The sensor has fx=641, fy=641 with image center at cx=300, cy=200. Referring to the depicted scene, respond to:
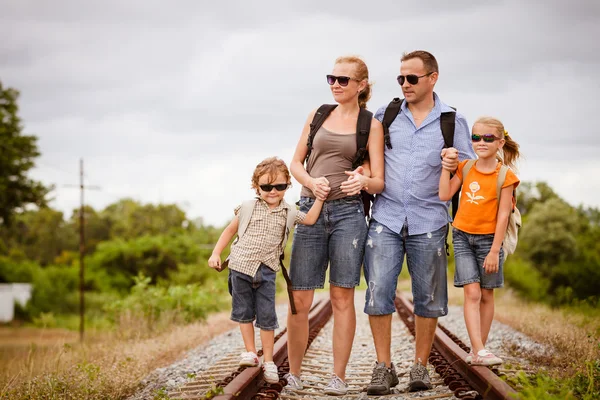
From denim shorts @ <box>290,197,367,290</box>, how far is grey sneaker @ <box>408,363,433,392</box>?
32.1 inches

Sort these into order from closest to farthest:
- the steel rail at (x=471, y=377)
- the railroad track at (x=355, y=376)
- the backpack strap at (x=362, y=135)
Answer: the steel rail at (x=471, y=377) → the railroad track at (x=355, y=376) → the backpack strap at (x=362, y=135)

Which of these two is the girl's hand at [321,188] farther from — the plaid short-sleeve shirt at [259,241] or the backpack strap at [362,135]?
the plaid short-sleeve shirt at [259,241]

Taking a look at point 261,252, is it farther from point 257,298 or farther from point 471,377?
point 471,377

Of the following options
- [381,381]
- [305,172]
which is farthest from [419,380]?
[305,172]

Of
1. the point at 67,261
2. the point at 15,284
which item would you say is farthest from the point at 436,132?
the point at 67,261

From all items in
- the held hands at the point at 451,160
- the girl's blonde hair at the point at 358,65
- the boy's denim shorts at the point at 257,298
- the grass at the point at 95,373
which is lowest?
the grass at the point at 95,373

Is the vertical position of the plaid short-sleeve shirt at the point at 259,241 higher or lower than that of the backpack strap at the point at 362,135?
lower

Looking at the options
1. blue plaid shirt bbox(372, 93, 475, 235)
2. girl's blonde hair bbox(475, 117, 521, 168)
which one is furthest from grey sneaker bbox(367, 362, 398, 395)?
girl's blonde hair bbox(475, 117, 521, 168)

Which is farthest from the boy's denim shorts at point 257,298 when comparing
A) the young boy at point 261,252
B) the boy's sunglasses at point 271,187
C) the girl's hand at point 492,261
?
the girl's hand at point 492,261

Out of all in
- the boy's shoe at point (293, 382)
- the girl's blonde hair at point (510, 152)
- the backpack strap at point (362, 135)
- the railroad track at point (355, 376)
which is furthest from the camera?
the girl's blonde hair at point (510, 152)

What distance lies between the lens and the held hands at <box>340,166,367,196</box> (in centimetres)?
461

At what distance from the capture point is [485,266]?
4.91 meters

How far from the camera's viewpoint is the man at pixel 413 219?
15.7 ft

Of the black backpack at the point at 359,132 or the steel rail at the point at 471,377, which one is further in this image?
the black backpack at the point at 359,132
